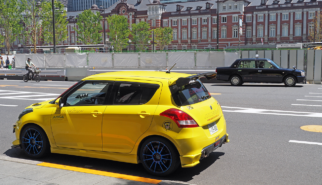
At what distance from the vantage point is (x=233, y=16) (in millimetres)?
95188

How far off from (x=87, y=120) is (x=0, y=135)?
385 cm

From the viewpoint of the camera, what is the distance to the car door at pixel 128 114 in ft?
17.1

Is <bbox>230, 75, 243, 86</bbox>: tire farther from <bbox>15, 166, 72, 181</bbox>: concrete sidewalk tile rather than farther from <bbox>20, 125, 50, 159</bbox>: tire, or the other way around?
<bbox>15, 166, 72, 181</bbox>: concrete sidewalk tile

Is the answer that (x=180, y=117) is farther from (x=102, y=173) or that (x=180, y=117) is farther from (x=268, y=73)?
(x=268, y=73)

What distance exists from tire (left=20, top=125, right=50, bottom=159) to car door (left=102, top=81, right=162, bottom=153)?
125 cm

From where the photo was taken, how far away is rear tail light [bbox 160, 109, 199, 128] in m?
5.01

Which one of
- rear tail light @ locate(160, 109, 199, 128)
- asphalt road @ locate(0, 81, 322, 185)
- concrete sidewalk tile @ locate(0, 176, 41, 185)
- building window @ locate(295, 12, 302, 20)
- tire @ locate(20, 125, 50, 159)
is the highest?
building window @ locate(295, 12, 302, 20)

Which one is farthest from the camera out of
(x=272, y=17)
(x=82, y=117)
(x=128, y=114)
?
(x=272, y=17)

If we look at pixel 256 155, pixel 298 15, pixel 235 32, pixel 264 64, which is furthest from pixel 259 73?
pixel 235 32

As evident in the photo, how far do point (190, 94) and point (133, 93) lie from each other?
34.7 inches

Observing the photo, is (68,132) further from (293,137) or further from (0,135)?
(293,137)

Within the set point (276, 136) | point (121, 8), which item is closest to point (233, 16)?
point (121, 8)

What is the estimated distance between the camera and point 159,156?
5.18 meters

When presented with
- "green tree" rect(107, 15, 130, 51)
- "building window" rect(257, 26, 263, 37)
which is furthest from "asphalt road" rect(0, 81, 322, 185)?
"building window" rect(257, 26, 263, 37)
